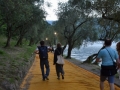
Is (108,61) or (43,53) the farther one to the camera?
(43,53)

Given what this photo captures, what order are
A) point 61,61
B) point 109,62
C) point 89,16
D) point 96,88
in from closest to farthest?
point 109,62 → point 96,88 → point 61,61 → point 89,16

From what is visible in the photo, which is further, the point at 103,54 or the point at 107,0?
the point at 107,0

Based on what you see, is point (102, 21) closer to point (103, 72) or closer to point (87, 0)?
point (87, 0)

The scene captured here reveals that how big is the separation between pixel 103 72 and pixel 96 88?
2.83 m

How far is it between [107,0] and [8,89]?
29.3 ft

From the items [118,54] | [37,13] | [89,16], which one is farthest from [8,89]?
[37,13]

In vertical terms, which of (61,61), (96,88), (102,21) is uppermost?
(102,21)

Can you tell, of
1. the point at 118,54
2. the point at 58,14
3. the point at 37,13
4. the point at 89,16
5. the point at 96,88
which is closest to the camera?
the point at 118,54

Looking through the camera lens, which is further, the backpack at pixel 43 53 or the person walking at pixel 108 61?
the backpack at pixel 43 53

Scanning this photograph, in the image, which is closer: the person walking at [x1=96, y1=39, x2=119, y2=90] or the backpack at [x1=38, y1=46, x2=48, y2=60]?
the person walking at [x1=96, y1=39, x2=119, y2=90]

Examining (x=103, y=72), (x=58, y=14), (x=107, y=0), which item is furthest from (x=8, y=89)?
(x=58, y=14)

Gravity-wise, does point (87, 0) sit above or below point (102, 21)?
above

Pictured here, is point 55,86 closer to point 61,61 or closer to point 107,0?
point 61,61

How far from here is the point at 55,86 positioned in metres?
9.76
